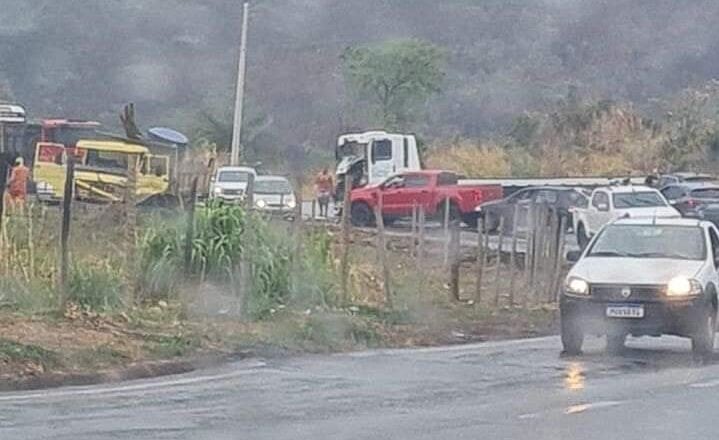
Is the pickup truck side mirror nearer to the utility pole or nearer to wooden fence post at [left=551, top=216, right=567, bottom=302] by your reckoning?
wooden fence post at [left=551, top=216, right=567, bottom=302]

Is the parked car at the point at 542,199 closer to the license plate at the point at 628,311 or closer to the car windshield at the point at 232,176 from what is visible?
the car windshield at the point at 232,176

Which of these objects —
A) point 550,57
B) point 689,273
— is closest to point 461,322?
point 689,273

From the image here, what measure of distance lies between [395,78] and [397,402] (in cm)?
5618

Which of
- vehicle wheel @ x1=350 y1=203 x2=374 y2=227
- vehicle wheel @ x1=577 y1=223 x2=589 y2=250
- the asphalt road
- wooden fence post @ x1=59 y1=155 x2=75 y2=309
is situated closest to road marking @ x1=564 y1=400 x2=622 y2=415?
the asphalt road

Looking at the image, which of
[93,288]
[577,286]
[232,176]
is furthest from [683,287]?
[232,176]

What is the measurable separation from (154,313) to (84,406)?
6.39 metres

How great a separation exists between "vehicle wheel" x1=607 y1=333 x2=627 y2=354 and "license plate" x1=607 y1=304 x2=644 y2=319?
0.84 metres

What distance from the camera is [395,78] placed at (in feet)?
229

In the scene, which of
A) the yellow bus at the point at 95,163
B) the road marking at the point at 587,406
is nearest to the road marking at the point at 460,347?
the road marking at the point at 587,406

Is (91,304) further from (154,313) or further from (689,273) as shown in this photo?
(689,273)

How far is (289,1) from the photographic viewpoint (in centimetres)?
2745

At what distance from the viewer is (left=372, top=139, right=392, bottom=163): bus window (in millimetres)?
53344

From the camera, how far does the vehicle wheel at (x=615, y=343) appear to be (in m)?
19.7

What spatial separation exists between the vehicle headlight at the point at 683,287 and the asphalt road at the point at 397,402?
72 centimetres
